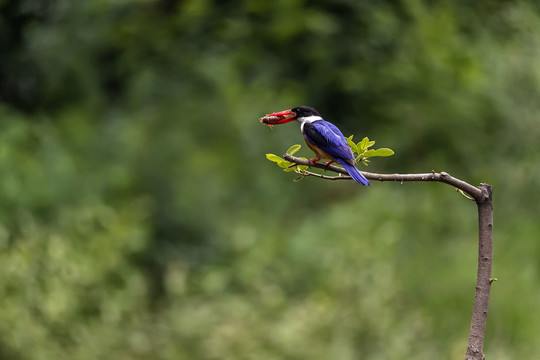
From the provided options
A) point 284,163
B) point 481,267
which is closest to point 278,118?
point 284,163

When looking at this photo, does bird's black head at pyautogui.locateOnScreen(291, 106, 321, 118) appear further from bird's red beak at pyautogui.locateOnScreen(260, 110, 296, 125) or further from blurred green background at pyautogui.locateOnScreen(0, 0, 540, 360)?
blurred green background at pyautogui.locateOnScreen(0, 0, 540, 360)

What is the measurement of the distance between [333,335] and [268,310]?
0.44 m

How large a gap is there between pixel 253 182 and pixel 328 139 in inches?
164

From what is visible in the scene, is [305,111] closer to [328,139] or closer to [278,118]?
[328,139]

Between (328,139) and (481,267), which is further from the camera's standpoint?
(328,139)

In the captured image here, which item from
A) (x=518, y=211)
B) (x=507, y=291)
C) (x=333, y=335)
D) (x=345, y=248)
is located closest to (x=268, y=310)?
(x=333, y=335)

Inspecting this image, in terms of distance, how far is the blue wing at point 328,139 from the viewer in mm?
1589

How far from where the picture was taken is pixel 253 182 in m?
5.84

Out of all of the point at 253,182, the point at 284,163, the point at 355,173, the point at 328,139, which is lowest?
the point at 284,163

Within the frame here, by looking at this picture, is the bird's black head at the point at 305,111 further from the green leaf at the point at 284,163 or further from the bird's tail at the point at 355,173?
the green leaf at the point at 284,163

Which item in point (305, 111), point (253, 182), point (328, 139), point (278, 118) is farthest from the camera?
point (253, 182)

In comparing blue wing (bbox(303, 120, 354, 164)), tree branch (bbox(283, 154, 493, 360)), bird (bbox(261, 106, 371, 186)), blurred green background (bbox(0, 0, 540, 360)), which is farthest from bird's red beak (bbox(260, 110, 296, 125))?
blurred green background (bbox(0, 0, 540, 360))

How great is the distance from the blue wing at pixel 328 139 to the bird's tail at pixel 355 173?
1 cm

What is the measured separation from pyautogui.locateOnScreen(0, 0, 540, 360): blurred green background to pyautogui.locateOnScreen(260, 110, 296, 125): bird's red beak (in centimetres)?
279
